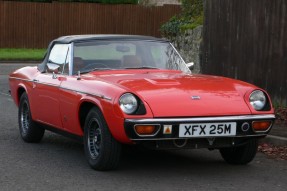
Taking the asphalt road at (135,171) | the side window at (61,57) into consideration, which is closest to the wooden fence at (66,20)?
the side window at (61,57)

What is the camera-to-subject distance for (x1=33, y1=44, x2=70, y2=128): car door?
7.93m

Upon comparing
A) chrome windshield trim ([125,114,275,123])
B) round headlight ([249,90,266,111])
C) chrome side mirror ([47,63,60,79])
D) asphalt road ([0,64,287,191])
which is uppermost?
chrome side mirror ([47,63,60,79])

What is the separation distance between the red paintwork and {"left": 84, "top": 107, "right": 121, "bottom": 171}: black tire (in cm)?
13

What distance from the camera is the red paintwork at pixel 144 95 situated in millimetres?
6562

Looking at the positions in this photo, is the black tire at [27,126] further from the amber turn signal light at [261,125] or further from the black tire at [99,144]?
the amber turn signal light at [261,125]

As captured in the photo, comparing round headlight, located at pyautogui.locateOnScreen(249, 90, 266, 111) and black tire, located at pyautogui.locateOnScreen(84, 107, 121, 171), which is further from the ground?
round headlight, located at pyautogui.locateOnScreen(249, 90, 266, 111)

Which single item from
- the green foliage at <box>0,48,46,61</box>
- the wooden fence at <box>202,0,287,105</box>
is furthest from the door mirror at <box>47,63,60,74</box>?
the green foliage at <box>0,48,46,61</box>

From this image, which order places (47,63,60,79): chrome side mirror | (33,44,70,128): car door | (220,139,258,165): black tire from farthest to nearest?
(47,63,60,79): chrome side mirror < (33,44,70,128): car door < (220,139,258,165): black tire

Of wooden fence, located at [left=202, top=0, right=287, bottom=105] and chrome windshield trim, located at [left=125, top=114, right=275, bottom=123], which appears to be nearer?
chrome windshield trim, located at [left=125, top=114, right=275, bottom=123]

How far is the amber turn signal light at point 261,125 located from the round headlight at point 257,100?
158mm

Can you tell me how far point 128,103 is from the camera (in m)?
6.55

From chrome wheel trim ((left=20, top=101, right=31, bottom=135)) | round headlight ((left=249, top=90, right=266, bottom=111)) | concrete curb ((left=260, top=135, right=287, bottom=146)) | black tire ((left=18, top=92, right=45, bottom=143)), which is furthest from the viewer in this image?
chrome wheel trim ((left=20, top=101, right=31, bottom=135))

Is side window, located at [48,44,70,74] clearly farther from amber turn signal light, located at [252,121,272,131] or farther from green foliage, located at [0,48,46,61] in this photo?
green foliage, located at [0,48,46,61]

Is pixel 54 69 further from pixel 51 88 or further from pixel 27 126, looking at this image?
pixel 27 126
